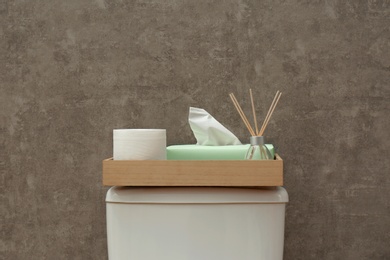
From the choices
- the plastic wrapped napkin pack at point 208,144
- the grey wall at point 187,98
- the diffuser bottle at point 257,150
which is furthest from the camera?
the grey wall at point 187,98

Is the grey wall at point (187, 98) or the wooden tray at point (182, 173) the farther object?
the grey wall at point (187, 98)

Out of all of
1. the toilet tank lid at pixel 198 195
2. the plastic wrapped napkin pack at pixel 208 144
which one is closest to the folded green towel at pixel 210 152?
the plastic wrapped napkin pack at pixel 208 144

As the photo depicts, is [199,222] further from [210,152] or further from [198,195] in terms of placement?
[210,152]

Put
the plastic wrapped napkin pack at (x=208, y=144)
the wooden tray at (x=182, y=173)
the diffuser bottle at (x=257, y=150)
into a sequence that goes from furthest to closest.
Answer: the plastic wrapped napkin pack at (x=208, y=144)
the diffuser bottle at (x=257, y=150)
the wooden tray at (x=182, y=173)

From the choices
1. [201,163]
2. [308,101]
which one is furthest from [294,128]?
[201,163]

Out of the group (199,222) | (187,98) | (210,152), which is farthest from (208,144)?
(199,222)

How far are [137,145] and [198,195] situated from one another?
0.69 feet

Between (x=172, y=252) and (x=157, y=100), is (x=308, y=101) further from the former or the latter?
(x=172, y=252)

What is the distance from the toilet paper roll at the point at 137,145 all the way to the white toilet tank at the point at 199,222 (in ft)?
0.34

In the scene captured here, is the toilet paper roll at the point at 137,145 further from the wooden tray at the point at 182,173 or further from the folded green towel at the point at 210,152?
the folded green towel at the point at 210,152

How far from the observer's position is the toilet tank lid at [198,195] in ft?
4.88

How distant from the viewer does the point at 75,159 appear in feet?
6.50

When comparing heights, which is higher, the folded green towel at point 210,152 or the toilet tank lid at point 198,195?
the folded green towel at point 210,152

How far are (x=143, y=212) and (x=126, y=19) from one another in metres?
0.78
